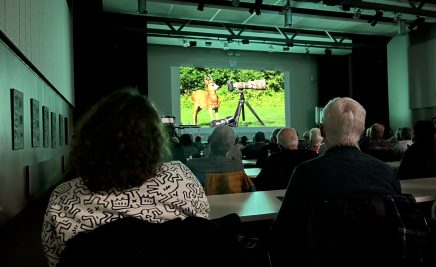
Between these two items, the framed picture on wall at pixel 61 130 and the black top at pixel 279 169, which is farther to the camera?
the framed picture on wall at pixel 61 130

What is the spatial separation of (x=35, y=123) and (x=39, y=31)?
1.03 metres

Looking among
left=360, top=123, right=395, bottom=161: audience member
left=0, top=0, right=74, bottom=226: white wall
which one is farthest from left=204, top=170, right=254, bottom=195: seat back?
left=360, top=123, right=395, bottom=161: audience member

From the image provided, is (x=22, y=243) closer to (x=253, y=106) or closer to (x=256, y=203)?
(x=256, y=203)

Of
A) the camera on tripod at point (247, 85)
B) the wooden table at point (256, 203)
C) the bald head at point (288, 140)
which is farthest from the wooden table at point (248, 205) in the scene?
the camera on tripod at point (247, 85)

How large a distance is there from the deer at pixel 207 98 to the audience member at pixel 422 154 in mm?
8350

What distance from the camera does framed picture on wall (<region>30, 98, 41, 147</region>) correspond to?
3.11 metres

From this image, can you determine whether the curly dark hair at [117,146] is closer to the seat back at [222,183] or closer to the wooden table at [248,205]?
the wooden table at [248,205]

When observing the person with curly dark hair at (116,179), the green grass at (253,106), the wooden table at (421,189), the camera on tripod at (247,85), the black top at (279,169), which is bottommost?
the wooden table at (421,189)

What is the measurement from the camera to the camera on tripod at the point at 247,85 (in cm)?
1163

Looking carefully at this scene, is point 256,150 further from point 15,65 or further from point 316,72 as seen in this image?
point 316,72

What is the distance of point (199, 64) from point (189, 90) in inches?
34.3

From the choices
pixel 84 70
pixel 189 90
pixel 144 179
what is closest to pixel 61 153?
pixel 84 70

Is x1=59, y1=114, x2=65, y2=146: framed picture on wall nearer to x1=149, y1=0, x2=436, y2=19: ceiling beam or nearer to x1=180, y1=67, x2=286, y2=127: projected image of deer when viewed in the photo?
x1=149, y1=0, x2=436, y2=19: ceiling beam

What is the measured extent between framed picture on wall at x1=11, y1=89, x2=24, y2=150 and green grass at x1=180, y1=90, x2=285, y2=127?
8.38 meters
